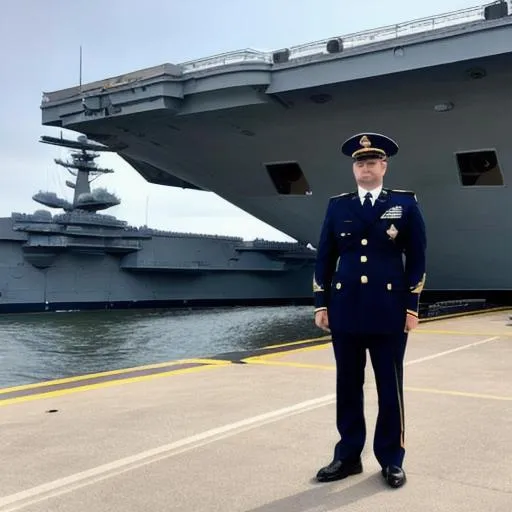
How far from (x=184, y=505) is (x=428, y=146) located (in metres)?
13.1

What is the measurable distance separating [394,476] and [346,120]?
41.0ft

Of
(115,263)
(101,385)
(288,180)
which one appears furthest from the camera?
(115,263)

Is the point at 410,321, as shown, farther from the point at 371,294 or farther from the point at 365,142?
the point at 365,142

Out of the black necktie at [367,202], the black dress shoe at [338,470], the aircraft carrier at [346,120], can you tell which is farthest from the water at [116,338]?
the black necktie at [367,202]

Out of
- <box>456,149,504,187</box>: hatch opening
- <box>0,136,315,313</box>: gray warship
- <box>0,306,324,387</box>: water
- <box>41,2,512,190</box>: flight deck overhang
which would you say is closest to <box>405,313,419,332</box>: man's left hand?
<box>0,306,324,387</box>: water

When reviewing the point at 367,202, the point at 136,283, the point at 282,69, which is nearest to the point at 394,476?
the point at 367,202

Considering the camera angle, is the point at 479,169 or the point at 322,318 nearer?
the point at 322,318

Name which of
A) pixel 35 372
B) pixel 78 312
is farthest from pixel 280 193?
pixel 78 312

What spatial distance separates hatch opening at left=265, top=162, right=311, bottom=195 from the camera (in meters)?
16.8

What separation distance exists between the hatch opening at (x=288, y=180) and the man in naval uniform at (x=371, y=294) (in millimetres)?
14227

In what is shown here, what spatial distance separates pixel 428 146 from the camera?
46.3 feet

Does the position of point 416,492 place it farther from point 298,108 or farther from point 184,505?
point 298,108

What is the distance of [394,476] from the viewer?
2.40 metres

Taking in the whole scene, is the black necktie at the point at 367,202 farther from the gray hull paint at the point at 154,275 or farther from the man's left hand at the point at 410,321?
the gray hull paint at the point at 154,275
